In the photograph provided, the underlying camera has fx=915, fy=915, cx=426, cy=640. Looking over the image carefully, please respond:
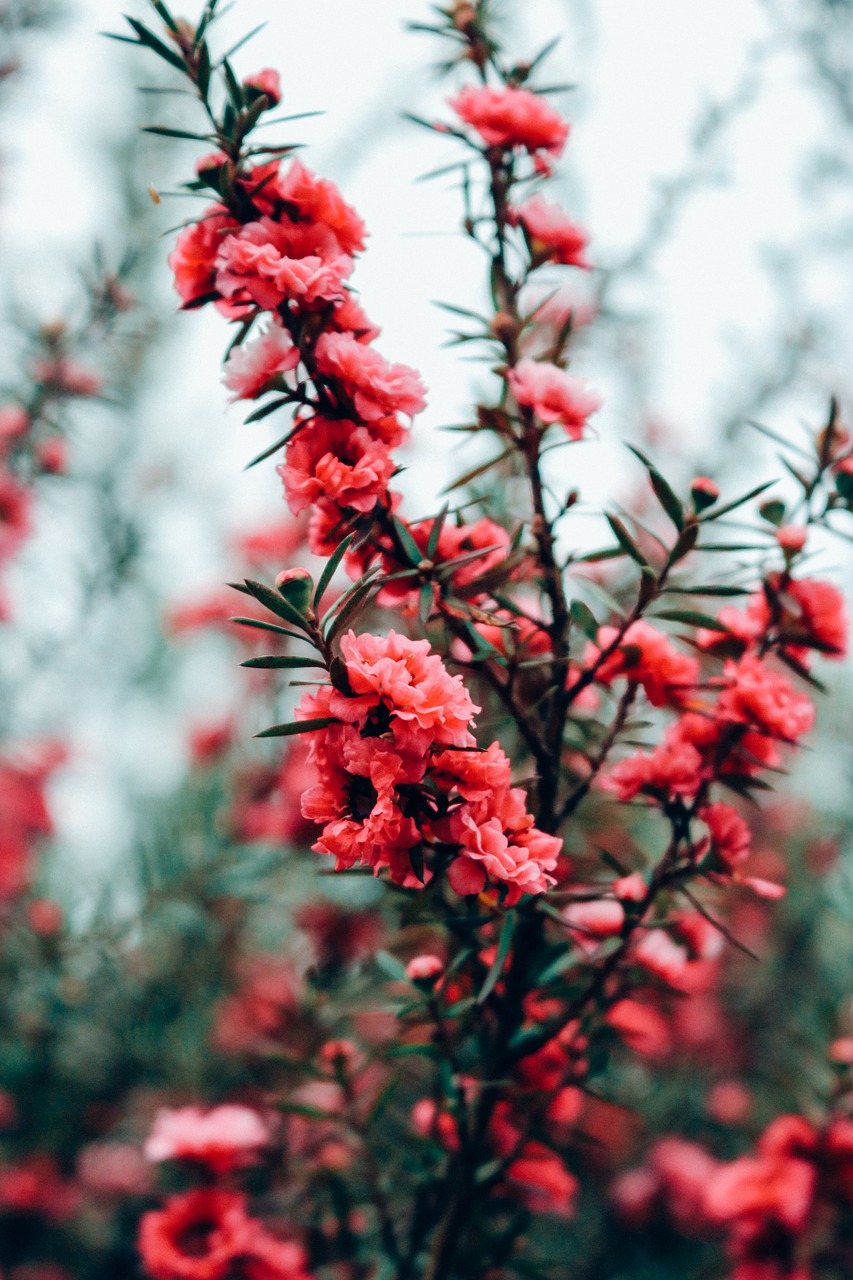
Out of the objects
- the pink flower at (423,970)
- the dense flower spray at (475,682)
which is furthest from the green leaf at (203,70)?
the pink flower at (423,970)

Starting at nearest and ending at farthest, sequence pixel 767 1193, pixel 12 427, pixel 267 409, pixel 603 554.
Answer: pixel 267 409 < pixel 603 554 < pixel 767 1193 < pixel 12 427

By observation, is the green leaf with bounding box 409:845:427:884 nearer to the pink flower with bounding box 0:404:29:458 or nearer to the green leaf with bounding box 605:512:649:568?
the green leaf with bounding box 605:512:649:568

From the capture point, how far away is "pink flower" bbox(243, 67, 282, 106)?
1.70 feet

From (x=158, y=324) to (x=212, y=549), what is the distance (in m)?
0.56

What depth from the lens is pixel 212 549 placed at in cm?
165

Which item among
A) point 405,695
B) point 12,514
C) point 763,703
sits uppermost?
point 12,514

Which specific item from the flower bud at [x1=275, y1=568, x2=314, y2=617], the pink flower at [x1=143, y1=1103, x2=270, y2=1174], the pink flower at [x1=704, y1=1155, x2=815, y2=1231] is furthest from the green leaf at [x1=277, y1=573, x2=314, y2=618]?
the pink flower at [x1=704, y1=1155, x2=815, y2=1231]

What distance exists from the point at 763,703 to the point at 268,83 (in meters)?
0.46

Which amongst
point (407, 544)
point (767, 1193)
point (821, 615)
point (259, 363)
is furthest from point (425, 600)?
point (767, 1193)

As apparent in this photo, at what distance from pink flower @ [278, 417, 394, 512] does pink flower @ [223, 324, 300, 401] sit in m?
0.03

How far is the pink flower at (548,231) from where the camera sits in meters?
0.60

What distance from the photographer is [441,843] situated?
17.8 inches

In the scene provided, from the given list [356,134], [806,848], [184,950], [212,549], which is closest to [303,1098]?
[184,950]

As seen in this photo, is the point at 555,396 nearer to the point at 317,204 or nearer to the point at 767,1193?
the point at 317,204
